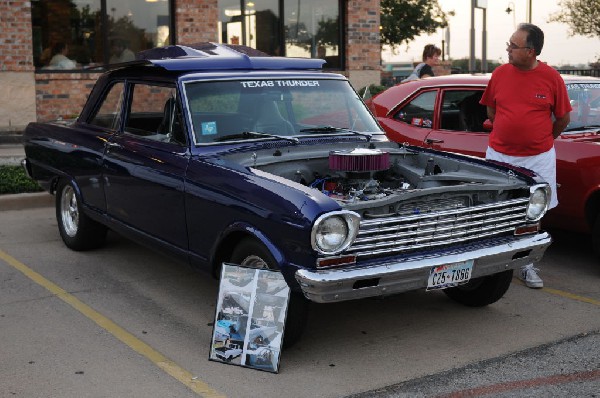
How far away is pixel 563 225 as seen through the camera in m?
7.23

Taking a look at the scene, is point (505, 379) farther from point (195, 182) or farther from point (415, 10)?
point (415, 10)

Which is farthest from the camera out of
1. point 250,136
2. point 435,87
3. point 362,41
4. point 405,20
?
point 405,20

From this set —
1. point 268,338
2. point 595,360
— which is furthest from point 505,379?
point 268,338

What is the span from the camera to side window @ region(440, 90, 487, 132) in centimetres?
796

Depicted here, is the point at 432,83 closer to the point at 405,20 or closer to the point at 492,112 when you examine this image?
the point at 492,112

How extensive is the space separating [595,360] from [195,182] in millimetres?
2702

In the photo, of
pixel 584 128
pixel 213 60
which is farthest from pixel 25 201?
pixel 584 128

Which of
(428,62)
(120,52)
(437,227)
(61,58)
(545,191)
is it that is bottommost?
(437,227)

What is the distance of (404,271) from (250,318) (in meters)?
0.93

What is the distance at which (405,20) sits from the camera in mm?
42062

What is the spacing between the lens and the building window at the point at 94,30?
14.6 metres

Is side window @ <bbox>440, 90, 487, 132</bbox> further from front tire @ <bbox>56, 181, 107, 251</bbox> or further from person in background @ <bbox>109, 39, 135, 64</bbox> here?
person in background @ <bbox>109, 39, 135, 64</bbox>

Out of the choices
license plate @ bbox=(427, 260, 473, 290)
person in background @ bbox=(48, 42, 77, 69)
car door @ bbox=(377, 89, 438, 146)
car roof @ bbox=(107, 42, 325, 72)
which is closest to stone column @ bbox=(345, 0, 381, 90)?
person in background @ bbox=(48, 42, 77, 69)

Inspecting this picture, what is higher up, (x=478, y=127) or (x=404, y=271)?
(x=478, y=127)
